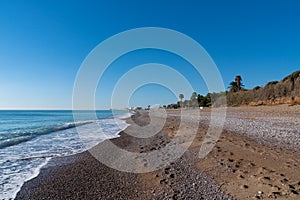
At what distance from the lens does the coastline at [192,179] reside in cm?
448

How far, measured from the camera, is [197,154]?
7.70 meters

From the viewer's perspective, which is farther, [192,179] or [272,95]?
[272,95]

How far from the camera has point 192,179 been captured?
535 cm

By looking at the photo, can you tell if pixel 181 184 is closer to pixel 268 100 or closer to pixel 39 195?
pixel 39 195

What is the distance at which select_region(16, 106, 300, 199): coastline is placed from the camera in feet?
14.7

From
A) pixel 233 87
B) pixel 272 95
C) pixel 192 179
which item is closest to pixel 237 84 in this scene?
pixel 233 87

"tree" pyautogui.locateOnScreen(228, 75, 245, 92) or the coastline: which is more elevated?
"tree" pyautogui.locateOnScreen(228, 75, 245, 92)

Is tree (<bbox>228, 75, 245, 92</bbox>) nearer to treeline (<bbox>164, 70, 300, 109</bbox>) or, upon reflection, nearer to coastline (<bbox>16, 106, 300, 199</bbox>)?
treeline (<bbox>164, 70, 300, 109</bbox>)

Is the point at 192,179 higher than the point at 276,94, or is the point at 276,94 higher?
the point at 276,94

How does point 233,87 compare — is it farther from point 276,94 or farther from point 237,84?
point 276,94

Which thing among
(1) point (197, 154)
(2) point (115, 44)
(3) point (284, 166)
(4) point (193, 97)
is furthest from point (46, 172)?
(4) point (193, 97)

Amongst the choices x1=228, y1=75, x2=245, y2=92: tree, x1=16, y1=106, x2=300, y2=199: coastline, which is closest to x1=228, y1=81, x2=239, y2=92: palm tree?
x1=228, y1=75, x2=245, y2=92: tree

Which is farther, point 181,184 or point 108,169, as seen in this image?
point 108,169

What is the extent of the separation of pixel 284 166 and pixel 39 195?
6.39 m
